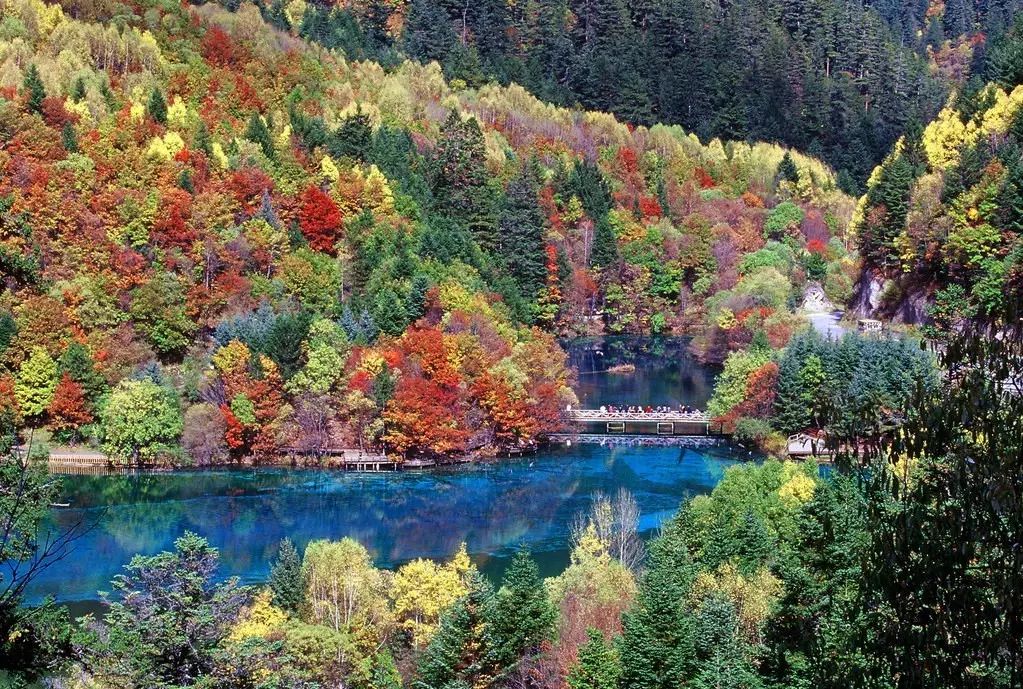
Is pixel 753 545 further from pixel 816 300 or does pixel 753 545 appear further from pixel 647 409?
pixel 816 300

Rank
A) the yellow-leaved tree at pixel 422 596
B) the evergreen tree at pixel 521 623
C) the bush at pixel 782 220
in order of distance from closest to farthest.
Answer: the evergreen tree at pixel 521 623 < the yellow-leaved tree at pixel 422 596 < the bush at pixel 782 220

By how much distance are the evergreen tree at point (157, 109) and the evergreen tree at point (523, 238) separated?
17.4 metres

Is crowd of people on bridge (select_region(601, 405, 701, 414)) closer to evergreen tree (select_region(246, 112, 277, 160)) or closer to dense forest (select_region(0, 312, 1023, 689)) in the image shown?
dense forest (select_region(0, 312, 1023, 689))

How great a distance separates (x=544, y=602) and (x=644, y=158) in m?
64.2

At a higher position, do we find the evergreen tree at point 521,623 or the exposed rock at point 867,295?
the exposed rock at point 867,295

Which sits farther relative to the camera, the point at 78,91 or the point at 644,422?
the point at 78,91

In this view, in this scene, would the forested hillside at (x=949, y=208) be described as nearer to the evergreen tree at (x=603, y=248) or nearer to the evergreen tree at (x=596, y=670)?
the evergreen tree at (x=603, y=248)

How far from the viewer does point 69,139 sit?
61281 millimetres

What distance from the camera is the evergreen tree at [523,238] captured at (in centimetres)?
7325

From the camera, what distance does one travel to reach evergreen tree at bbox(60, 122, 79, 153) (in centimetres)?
6128

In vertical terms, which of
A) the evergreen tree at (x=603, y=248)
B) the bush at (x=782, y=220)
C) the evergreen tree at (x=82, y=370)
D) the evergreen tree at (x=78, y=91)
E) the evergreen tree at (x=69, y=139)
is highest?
the evergreen tree at (x=78, y=91)

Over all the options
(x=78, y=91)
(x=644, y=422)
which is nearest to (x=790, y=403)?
(x=644, y=422)

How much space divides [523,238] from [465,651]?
4893 centimetres

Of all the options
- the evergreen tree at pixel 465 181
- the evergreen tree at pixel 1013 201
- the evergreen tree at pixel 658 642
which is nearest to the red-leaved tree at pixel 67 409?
the evergreen tree at pixel 465 181
